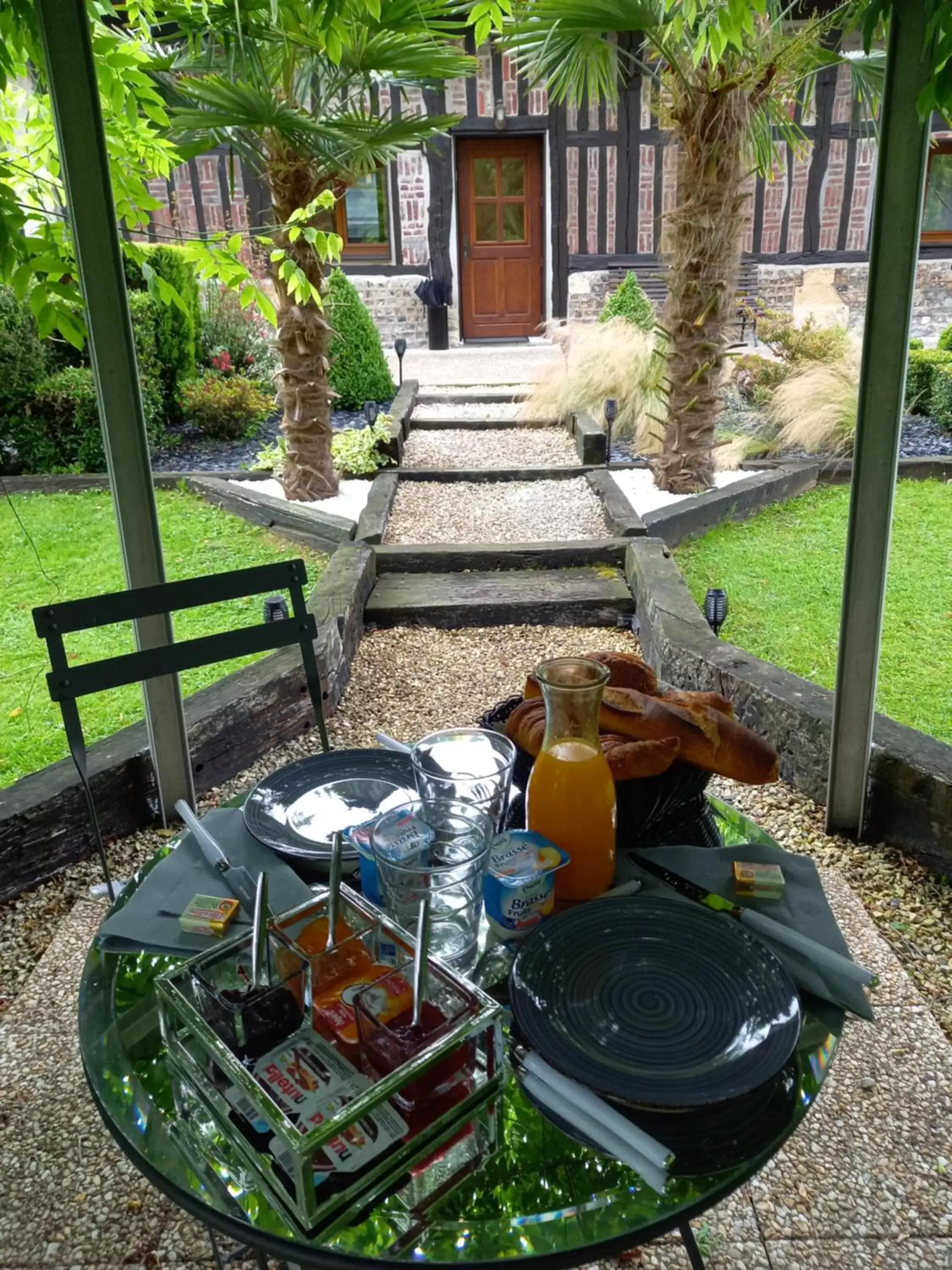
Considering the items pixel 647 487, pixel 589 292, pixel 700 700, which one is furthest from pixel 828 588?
pixel 589 292

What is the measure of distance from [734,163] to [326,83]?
2.01 metres

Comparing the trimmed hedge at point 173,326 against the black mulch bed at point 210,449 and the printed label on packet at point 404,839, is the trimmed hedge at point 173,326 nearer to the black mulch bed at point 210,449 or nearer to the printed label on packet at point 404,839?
the black mulch bed at point 210,449

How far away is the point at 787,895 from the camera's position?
3.75 ft

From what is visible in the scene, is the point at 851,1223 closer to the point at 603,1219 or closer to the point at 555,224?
the point at 603,1219

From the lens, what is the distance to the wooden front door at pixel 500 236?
10508 mm

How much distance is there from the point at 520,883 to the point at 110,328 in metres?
1.49

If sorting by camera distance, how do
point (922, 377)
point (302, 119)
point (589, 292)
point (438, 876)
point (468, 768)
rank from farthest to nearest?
point (589, 292)
point (922, 377)
point (302, 119)
point (468, 768)
point (438, 876)

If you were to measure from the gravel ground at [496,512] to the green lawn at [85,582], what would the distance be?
25.3 inches

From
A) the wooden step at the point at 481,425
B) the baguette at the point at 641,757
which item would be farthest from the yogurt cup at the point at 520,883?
the wooden step at the point at 481,425

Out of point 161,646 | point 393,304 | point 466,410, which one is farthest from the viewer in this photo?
point 393,304

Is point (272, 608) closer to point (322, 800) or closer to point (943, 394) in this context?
point (322, 800)

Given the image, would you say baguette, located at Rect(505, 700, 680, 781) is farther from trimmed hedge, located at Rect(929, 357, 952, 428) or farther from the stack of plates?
trimmed hedge, located at Rect(929, 357, 952, 428)

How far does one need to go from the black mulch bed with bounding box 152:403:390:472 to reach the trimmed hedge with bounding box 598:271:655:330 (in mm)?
2358

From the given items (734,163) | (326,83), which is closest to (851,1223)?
(734,163)
